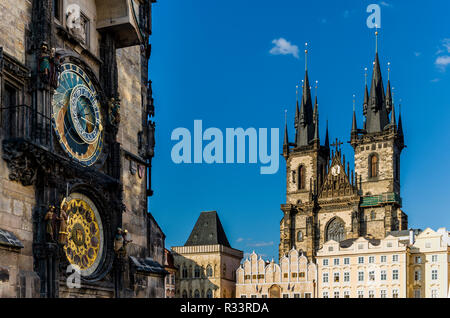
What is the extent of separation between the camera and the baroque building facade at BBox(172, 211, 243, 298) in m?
76.3

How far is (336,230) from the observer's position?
80438mm

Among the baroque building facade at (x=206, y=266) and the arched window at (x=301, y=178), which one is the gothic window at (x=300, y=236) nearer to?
the arched window at (x=301, y=178)

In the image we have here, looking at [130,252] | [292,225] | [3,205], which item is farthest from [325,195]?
[3,205]

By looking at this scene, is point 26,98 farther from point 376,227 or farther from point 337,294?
point 376,227

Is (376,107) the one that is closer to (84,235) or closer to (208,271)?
(208,271)

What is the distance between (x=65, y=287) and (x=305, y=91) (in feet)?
270

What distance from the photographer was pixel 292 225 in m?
82.5

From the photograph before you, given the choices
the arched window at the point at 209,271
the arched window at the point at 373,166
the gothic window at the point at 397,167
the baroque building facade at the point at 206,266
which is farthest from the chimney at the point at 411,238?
the arched window at the point at 209,271

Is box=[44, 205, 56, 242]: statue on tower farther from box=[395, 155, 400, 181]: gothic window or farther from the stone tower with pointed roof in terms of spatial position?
box=[395, 155, 400, 181]: gothic window

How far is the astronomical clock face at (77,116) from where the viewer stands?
13.3m

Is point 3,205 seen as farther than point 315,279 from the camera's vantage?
No

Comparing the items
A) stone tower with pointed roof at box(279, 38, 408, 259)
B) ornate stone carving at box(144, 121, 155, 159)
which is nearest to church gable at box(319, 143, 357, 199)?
stone tower with pointed roof at box(279, 38, 408, 259)

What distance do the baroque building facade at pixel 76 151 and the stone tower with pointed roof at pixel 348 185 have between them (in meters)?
62.6

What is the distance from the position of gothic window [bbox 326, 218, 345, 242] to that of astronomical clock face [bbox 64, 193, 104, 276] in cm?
6771
